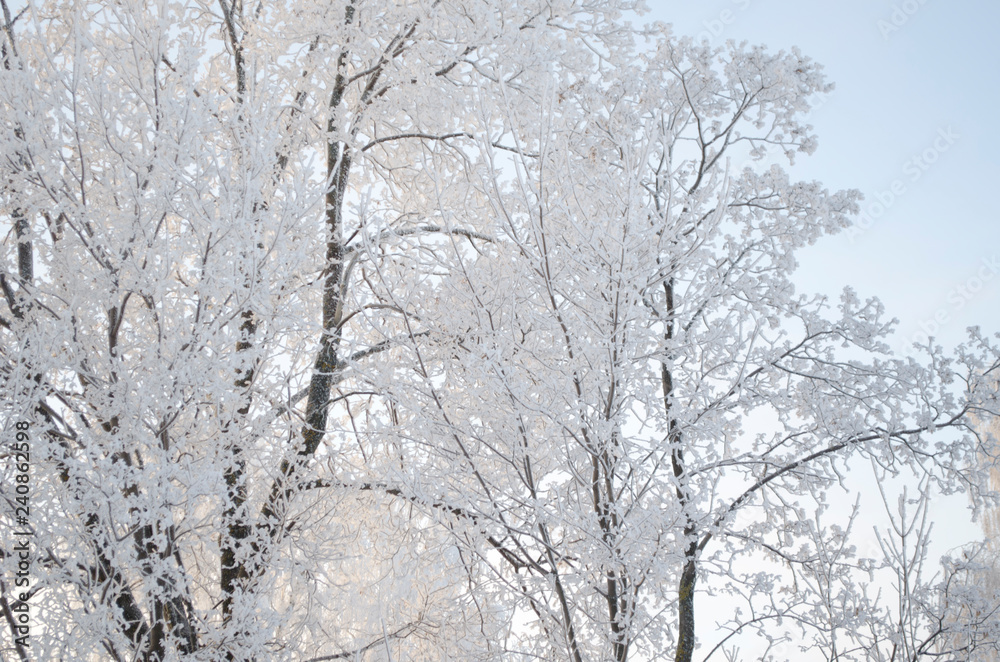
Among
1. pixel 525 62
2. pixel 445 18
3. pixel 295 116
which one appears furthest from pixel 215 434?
pixel 445 18

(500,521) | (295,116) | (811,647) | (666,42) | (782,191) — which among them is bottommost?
(811,647)

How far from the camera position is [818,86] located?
4629mm

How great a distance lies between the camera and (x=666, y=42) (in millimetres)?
4699

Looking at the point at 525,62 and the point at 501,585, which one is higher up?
the point at 525,62

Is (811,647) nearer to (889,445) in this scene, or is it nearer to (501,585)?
(889,445)

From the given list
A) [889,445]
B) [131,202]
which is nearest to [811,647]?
[889,445]

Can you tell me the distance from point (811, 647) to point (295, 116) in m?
5.74

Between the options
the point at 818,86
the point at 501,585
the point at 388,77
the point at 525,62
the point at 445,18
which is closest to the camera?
the point at 501,585

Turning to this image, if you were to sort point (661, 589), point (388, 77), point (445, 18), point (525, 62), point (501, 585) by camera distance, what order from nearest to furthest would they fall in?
point (661, 589), point (501, 585), point (525, 62), point (445, 18), point (388, 77)

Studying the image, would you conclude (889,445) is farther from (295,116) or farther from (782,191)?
(295,116)

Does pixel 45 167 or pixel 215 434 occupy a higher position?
pixel 45 167

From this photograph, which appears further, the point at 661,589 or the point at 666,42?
the point at 666,42

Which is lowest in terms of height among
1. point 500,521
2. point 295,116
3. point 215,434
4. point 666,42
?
point 500,521

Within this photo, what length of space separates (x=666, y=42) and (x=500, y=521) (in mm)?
3518
